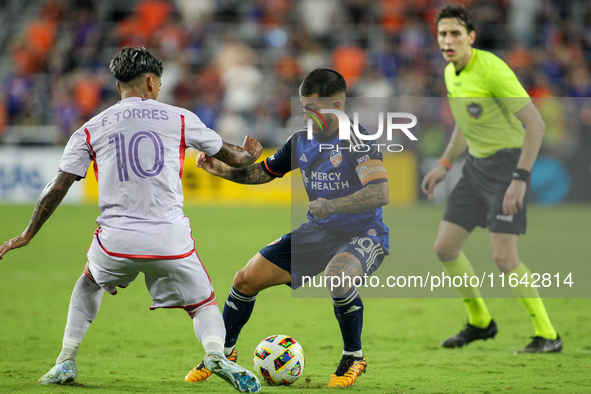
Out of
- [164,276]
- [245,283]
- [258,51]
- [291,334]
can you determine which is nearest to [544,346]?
[291,334]

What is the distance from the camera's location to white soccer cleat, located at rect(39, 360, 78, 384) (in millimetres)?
4738

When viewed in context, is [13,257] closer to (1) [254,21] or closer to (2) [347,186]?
(2) [347,186]

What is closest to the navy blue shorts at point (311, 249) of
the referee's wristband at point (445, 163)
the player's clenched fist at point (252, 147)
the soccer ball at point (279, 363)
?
the soccer ball at point (279, 363)

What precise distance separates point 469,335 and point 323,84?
8.76 feet

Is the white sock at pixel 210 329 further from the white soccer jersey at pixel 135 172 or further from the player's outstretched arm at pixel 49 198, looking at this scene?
the player's outstretched arm at pixel 49 198

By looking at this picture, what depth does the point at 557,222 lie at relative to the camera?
15.4 meters

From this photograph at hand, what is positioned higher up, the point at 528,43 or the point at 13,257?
the point at 528,43

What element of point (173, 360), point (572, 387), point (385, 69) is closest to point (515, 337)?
point (572, 387)

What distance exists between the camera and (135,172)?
4438 mm

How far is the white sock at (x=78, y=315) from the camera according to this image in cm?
480

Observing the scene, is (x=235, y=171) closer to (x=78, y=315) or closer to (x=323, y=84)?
(x=323, y=84)

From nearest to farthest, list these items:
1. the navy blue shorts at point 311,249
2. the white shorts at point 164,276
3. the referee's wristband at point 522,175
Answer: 1. the white shorts at point 164,276
2. the navy blue shorts at point 311,249
3. the referee's wristband at point 522,175

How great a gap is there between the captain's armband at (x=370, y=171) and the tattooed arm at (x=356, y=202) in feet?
0.16

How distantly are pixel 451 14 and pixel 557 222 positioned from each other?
400 inches
